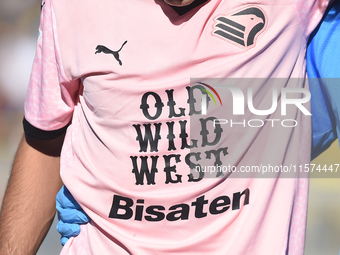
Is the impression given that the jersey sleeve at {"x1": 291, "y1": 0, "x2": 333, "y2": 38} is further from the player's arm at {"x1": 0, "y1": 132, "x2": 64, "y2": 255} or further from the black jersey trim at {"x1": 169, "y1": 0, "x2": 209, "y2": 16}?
the player's arm at {"x1": 0, "y1": 132, "x2": 64, "y2": 255}

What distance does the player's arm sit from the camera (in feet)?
4.46

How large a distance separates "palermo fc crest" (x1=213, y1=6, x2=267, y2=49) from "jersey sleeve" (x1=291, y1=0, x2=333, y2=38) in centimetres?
10

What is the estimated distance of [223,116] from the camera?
1.08 m

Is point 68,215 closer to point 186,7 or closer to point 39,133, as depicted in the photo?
point 39,133

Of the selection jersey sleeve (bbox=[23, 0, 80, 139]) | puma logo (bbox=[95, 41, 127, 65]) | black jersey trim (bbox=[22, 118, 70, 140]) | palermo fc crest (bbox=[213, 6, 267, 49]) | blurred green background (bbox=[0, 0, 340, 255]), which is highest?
palermo fc crest (bbox=[213, 6, 267, 49])

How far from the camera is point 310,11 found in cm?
105

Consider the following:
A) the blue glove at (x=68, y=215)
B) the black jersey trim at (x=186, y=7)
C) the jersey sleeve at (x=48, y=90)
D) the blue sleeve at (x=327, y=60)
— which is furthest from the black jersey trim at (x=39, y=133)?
the blue sleeve at (x=327, y=60)

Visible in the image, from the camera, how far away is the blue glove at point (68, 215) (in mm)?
1238

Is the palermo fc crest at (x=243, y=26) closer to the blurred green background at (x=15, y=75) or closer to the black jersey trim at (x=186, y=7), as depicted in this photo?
the black jersey trim at (x=186, y=7)

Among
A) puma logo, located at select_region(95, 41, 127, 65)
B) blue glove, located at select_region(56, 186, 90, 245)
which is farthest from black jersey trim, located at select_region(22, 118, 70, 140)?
puma logo, located at select_region(95, 41, 127, 65)

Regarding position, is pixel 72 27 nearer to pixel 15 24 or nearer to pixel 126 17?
pixel 126 17

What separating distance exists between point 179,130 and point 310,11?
0.49 metres

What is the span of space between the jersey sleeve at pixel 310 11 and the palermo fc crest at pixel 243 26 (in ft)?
0.32

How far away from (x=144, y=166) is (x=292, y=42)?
0.54 metres
